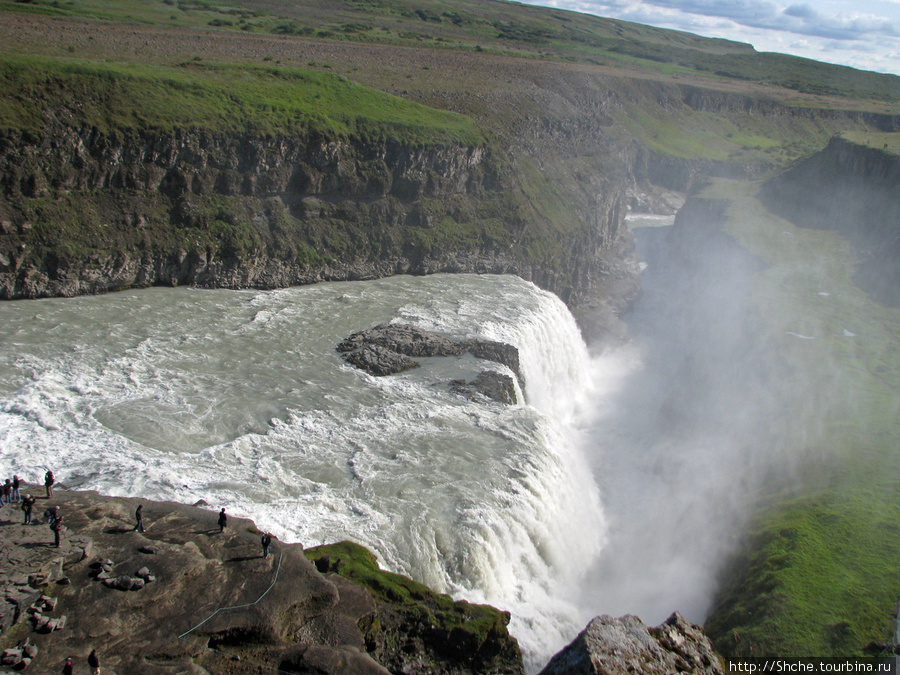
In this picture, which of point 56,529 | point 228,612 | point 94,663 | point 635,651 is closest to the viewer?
point 94,663

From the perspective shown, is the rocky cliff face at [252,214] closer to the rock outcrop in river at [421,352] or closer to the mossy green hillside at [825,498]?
the rock outcrop in river at [421,352]

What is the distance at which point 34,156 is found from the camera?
38.6m

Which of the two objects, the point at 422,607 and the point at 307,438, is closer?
the point at 422,607

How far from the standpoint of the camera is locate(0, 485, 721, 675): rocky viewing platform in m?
16.3

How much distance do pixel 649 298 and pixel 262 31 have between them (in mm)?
57133

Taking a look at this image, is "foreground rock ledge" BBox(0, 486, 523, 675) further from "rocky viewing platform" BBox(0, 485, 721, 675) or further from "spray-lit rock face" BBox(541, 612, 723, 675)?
"spray-lit rock face" BBox(541, 612, 723, 675)

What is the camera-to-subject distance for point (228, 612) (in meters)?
17.6

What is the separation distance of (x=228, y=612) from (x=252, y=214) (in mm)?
32762

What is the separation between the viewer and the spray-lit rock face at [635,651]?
1786 centimetres

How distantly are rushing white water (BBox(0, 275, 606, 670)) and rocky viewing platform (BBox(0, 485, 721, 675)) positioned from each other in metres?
2.72

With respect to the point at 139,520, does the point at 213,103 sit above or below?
above

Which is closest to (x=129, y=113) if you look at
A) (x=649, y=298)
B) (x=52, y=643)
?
(x=52, y=643)

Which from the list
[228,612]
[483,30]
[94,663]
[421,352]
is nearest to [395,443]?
[421,352]

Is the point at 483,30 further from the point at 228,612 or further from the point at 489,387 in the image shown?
the point at 228,612
